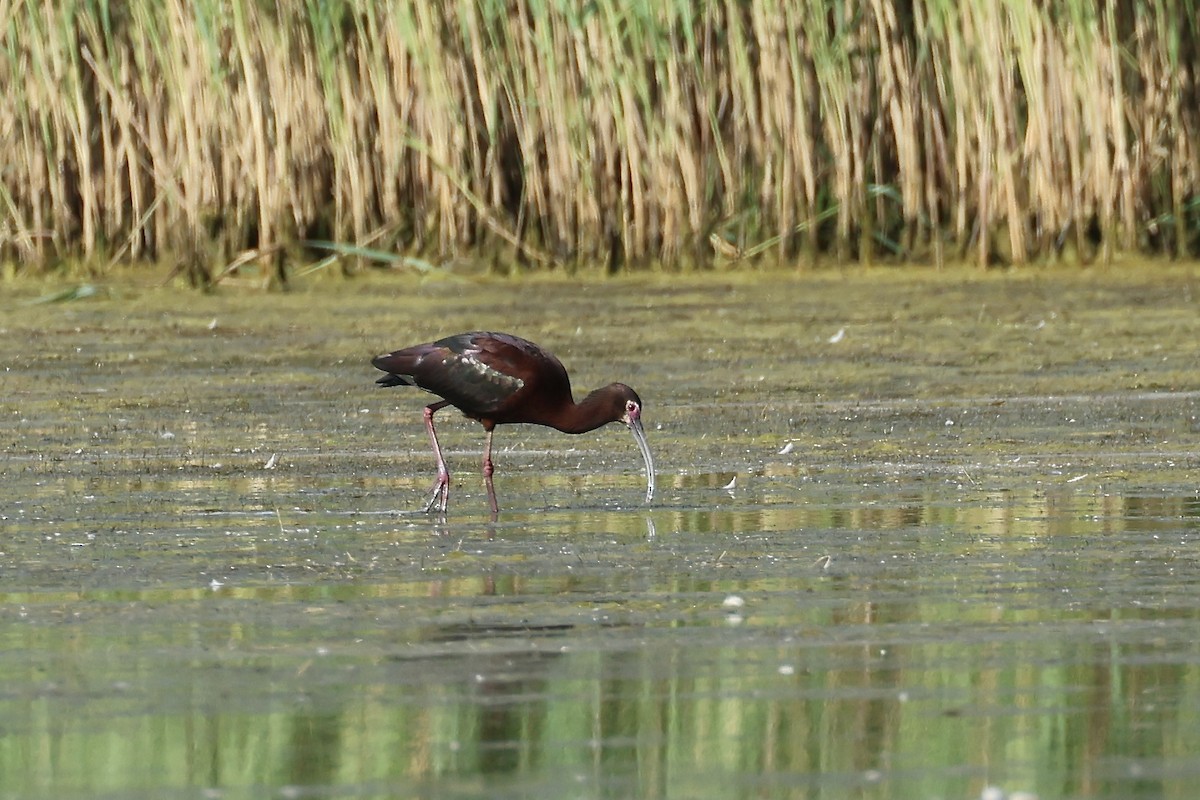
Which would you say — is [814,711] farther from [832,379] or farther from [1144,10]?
[1144,10]

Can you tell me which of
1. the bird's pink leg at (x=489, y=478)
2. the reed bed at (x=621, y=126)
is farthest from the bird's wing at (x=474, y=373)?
the reed bed at (x=621, y=126)

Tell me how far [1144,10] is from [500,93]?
3389 millimetres

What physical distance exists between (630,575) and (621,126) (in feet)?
27.0

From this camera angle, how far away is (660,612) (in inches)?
214

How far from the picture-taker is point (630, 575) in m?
5.94

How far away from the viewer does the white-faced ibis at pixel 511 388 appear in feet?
25.8

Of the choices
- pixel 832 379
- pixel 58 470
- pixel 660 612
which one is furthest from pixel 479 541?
pixel 832 379

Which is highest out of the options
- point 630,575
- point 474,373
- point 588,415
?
point 474,373

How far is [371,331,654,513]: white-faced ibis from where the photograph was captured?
7.88m

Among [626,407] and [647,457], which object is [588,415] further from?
[647,457]

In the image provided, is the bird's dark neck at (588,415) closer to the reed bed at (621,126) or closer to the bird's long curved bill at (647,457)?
the bird's long curved bill at (647,457)

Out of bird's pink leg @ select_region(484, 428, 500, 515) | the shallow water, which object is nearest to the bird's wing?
bird's pink leg @ select_region(484, 428, 500, 515)

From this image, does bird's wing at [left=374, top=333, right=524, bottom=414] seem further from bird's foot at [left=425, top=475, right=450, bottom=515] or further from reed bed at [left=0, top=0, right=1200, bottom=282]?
reed bed at [left=0, top=0, right=1200, bottom=282]

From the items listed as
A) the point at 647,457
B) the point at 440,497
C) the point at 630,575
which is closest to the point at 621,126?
the point at 647,457
